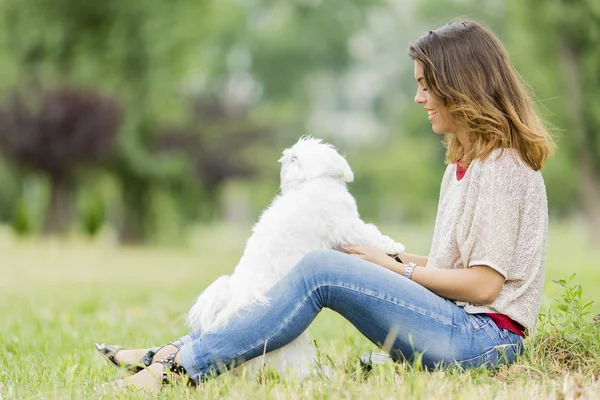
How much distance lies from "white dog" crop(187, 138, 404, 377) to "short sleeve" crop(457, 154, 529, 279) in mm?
421

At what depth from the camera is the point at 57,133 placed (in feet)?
47.3

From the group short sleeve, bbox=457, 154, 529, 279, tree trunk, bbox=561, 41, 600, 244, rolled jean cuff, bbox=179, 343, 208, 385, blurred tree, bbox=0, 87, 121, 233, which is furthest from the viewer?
blurred tree, bbox=0, 87, 121, 233

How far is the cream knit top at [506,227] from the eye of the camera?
2914 mm

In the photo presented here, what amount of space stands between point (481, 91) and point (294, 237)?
0.96 metres

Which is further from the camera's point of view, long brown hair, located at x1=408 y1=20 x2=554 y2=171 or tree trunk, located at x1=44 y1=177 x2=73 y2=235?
tree trunk, located at x1=44 y1=177 x2=73 y2=235

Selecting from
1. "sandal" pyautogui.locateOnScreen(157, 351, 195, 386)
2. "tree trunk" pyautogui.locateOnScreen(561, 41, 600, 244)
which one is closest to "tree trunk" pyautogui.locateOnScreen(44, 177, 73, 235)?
"tree trunk" pyautogui.locateOnScreen(561, 41, 600, 244)

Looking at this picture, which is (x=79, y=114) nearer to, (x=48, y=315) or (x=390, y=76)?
(x=48, y=315)

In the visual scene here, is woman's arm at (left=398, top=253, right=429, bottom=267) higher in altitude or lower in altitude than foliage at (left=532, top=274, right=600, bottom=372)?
higher

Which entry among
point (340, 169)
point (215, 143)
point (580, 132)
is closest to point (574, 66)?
point (580, 132)

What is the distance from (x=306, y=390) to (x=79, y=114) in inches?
505

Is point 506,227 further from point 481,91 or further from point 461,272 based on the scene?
point 481,91

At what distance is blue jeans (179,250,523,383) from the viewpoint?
292cm

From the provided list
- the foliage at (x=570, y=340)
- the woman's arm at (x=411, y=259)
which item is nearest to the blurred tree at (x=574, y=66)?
the foliage at (x=570, y=340)

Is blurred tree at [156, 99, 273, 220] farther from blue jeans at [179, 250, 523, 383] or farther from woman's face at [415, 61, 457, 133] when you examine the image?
blue jeans at [179, 250, 523, 383]
